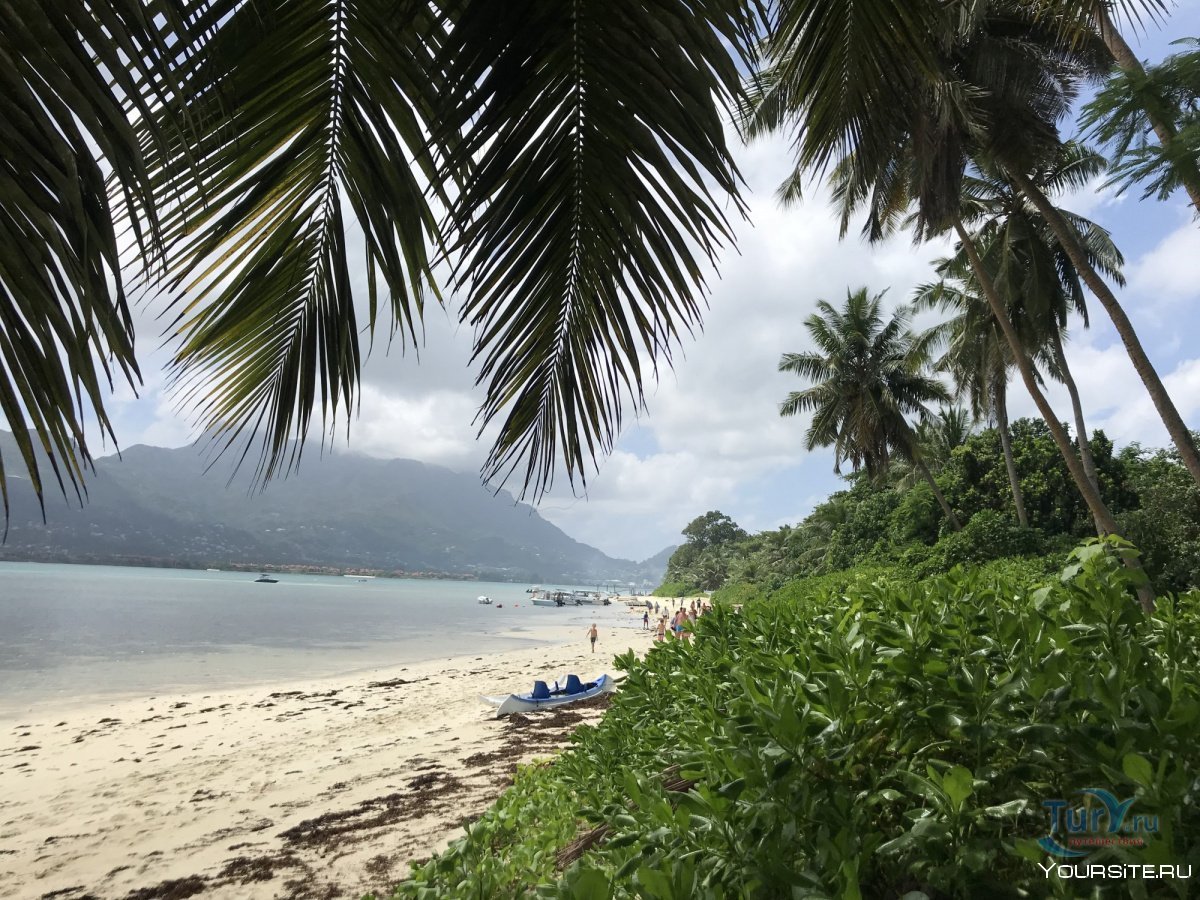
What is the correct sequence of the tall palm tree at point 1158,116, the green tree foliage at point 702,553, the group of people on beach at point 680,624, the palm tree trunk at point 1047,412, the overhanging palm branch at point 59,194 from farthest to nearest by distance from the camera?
the green tree foliage at point 702,553 → the palm tree trunk at point 1047,412 → the group of people on beach at point 680,624 → the tall palm tree at point 1158,116 → the overhanging palm branch at point 59,194

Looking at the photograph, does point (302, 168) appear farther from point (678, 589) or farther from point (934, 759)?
point (678, 589)

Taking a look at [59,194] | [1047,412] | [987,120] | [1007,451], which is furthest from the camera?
[1007,451]

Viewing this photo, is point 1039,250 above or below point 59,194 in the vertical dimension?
above

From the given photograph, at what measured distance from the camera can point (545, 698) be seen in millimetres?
12062

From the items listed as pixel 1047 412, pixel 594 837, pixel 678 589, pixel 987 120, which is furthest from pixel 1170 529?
pixel 678 589

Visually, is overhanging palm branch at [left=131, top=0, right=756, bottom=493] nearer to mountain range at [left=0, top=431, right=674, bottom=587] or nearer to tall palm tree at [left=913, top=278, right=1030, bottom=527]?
tall palm tree at [left=913, top=278, right=1030, bottom=527]

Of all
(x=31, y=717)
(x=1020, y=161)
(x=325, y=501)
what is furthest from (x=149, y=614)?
(x=325, y=501)

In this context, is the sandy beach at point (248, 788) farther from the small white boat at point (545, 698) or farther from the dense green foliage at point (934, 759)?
the dense green foliage at point (934, 759)

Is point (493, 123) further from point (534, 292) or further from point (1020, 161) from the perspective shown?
point (1020, 161)

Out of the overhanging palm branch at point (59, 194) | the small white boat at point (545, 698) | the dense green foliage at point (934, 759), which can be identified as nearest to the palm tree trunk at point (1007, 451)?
the small white boat at point (545, 698)

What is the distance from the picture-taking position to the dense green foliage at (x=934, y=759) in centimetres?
108

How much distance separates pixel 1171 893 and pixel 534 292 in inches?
58.3

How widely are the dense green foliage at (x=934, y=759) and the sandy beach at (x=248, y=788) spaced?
15.0 feet

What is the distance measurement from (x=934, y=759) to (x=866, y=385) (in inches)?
908
